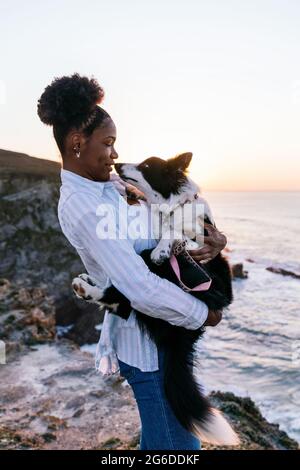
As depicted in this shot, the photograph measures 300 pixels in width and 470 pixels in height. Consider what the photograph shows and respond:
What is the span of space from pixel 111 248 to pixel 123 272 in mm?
122

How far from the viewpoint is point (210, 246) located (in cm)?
286

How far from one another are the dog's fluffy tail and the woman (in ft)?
0.15

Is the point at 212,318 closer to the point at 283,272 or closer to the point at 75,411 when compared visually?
the point at 75,411

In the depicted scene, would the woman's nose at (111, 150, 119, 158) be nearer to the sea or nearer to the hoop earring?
the hoop earring

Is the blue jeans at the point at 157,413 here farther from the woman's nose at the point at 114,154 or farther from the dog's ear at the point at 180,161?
the dog's ear at the point at 180,161

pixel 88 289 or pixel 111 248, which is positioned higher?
pixel 111 248

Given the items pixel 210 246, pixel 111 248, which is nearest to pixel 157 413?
pixel 111 248

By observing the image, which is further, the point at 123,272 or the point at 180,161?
the point at 180,161

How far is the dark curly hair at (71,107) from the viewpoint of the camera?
222 cm

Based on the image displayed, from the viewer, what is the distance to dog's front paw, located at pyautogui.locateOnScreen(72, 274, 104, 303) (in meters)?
2.57

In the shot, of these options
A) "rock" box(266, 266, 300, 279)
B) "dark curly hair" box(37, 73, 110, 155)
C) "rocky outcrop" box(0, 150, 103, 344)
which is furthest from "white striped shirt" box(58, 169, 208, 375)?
"rock" box(266, 266, 300, 279)

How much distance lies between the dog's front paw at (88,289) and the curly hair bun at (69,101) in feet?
3.05
